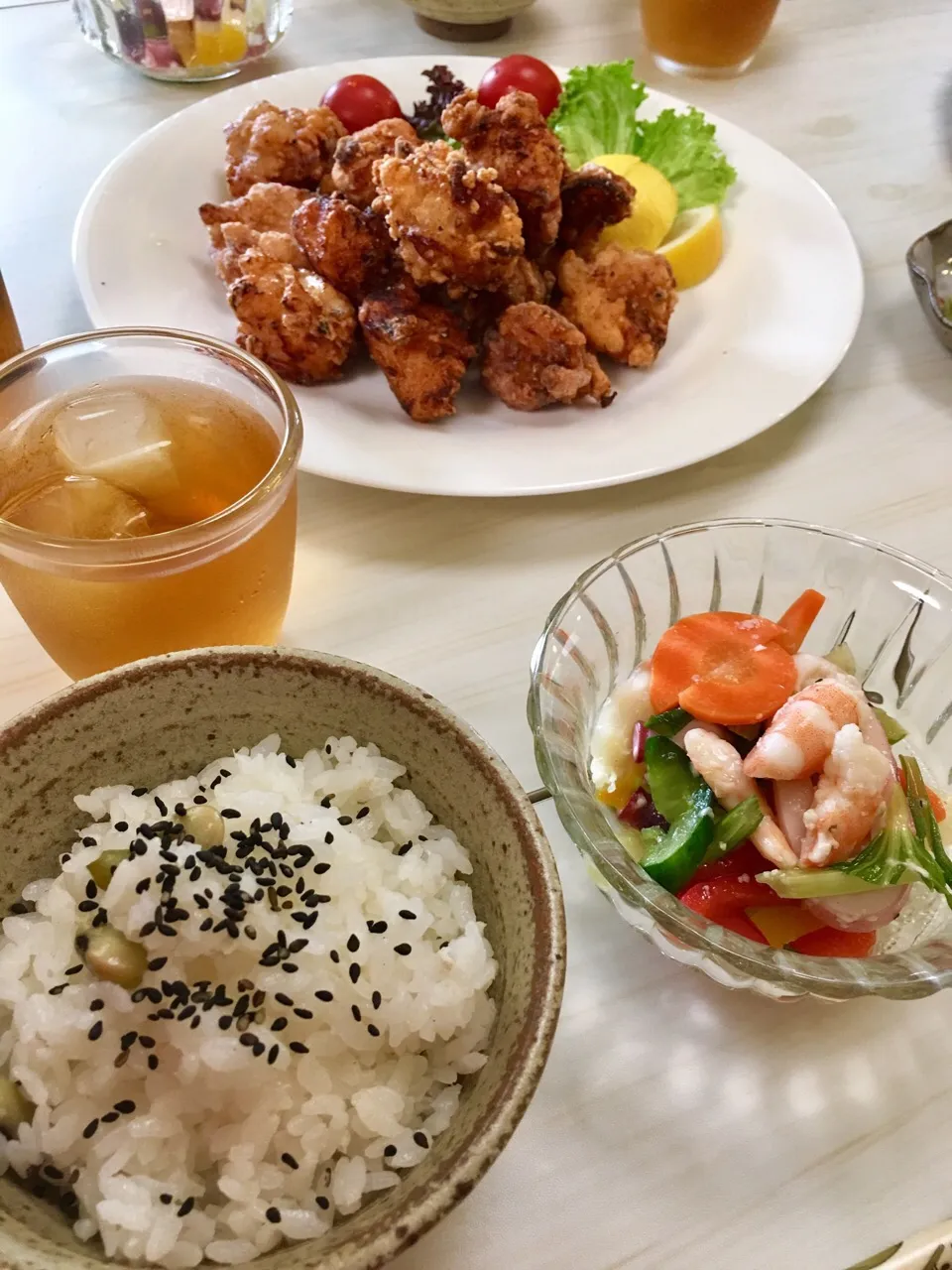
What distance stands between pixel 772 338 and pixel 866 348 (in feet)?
0.78

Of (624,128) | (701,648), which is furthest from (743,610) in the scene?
(624,128)

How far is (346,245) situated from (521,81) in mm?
797

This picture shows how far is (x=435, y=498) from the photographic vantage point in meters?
1.58

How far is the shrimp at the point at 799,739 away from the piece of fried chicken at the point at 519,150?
3.46 feet

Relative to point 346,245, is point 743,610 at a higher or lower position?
lower

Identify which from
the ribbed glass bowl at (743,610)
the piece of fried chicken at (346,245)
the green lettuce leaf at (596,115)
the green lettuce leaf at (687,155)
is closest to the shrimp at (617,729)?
the ribbed glass bowl at (743,610)

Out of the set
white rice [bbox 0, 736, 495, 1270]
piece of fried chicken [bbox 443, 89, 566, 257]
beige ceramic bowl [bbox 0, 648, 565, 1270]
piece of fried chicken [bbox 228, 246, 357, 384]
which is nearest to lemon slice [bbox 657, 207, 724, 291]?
piece of fried chicken [bbox 443, 89, 566, 257]

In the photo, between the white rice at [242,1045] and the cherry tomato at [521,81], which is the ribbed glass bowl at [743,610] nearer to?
the white rice at [242,1045]

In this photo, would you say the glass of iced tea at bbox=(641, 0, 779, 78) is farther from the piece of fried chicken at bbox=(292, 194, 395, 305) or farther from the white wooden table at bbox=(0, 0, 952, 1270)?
the piece of fried chicken at bbox=(292, 194, 395, 305)

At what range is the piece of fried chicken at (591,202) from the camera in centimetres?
177

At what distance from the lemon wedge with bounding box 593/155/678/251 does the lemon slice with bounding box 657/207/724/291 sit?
27mm

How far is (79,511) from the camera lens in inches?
47.1

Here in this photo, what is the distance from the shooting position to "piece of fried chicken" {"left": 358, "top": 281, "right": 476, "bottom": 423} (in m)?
1.61

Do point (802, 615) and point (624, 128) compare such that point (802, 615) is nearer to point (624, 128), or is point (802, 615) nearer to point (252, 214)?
point (252, 214)
